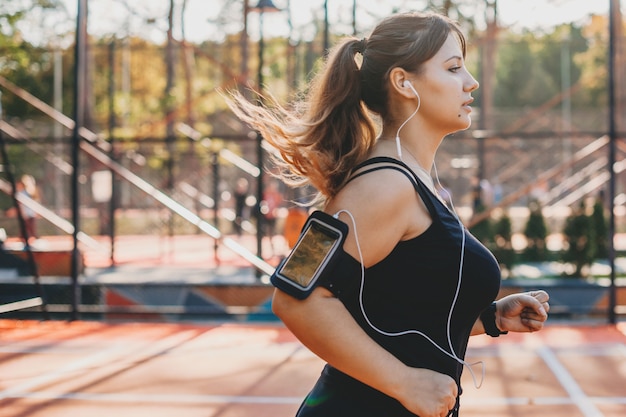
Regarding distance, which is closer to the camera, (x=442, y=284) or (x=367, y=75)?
(x=442, y=284)

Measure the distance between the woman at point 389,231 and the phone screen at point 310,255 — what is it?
37 millimetres

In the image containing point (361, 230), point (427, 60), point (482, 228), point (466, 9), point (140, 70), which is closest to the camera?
point (361, 230)

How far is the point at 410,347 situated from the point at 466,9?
69.6 ft

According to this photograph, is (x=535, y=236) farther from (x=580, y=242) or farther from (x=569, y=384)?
(x=569, y=384)

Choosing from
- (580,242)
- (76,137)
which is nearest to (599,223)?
(580,242)

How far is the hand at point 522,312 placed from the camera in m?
2.26

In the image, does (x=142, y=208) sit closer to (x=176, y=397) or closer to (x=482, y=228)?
(x=482, y=228)

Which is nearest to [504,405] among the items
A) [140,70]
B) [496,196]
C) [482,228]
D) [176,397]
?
[176,397]

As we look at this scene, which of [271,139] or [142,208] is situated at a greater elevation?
[271,139]

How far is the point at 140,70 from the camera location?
3247cm

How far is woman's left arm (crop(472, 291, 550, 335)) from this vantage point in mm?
2260

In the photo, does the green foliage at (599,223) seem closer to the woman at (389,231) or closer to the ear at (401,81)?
the woman at (389,231)

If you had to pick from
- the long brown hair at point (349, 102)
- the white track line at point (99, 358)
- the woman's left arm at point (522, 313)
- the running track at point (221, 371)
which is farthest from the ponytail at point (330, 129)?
the white track line at point (99, 358)

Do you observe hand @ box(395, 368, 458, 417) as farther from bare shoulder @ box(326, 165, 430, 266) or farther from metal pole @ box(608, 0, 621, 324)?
metal pole @ box(608, 0, 621, 324)
